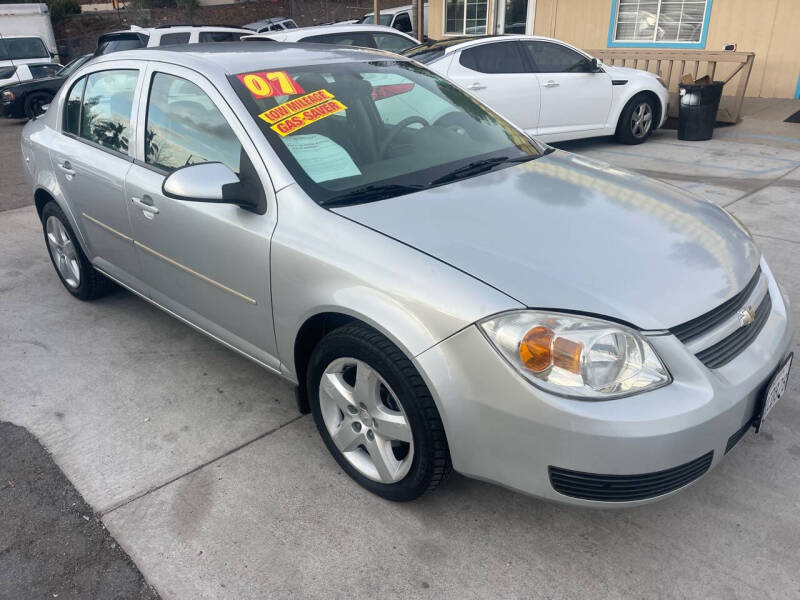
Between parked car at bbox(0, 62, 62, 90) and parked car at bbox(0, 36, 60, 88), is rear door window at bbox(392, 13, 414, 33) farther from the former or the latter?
parked car at bbox(0, 36, 60, 88)

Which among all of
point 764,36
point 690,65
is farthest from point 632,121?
point 764,36

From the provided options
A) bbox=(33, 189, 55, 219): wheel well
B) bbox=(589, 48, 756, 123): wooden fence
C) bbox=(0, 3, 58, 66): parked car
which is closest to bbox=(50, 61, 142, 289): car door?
bbox=(33, 189, 55, 219): wheel well

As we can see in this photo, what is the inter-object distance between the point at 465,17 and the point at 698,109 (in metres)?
7.93

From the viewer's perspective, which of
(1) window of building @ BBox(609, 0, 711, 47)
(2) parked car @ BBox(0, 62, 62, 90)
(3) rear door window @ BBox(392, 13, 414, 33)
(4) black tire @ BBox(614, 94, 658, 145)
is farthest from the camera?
(3) rear door window @ BBox(392, 13, 414, 33)

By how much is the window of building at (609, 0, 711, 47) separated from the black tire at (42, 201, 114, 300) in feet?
35.4

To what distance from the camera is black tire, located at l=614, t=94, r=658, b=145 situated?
28.1ft

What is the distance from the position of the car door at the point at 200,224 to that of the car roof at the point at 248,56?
8 centimetres

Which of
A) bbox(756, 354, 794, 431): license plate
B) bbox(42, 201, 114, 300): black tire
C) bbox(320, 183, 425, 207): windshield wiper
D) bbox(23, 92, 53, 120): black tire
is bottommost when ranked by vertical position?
bbox(23, 92, 53, 120): black tire

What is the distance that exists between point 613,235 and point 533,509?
3.57ft

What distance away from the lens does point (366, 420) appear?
2.46m

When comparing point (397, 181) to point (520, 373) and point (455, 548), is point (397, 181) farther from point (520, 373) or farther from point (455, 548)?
point (455, 548)

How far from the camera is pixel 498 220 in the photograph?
240 cm

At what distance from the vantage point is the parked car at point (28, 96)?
1327 cm

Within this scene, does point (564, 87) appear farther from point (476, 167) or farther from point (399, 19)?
point (399, 19)
